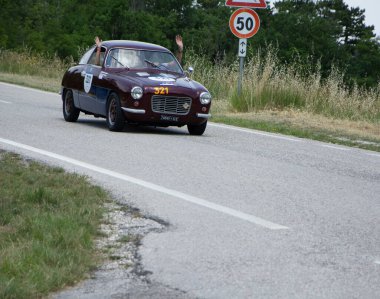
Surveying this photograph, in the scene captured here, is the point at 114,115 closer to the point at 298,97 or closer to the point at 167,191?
the point at 167,191

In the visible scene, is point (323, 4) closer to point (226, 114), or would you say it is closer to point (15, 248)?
point (226, 114)

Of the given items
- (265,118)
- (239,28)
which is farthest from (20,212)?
(239,28)

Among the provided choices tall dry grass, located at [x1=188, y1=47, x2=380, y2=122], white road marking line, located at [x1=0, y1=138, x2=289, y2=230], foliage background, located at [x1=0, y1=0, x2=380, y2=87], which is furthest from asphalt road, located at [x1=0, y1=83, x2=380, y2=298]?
foliage background, located at [x1=0, y1=0, x2=380, y2=87]

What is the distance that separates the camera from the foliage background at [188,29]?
63750 mm

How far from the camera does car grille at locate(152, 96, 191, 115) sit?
1487cm

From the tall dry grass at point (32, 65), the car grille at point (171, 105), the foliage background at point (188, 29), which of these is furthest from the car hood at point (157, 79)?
the foliage background at point (188, 29)

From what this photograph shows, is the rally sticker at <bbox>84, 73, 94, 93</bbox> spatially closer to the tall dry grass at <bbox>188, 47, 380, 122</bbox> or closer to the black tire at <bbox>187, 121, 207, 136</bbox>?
the black tire at <bbox>187, 121, 207, 136</bbox>

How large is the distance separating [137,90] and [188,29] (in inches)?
2621

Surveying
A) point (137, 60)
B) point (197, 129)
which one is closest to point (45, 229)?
point (197, 129)

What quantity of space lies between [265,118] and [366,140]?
3.57 m

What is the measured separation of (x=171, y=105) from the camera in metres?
15.0

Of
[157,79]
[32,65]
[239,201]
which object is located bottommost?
[32,65]

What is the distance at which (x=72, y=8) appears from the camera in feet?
253

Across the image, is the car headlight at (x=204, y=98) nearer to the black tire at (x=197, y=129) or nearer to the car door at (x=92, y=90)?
the black tire at (x=197, y=129)
